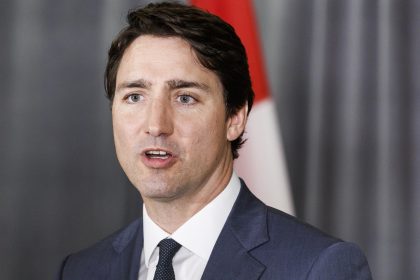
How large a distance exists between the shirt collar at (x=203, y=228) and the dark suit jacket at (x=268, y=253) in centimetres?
2

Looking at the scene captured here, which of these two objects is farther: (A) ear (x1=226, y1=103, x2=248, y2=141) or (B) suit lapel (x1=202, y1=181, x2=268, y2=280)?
(A) ear (x1=226, y1=103, x2=248, y2=141)

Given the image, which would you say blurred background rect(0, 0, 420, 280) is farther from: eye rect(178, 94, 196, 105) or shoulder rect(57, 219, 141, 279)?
eye rect(178, 94, 196, 105)

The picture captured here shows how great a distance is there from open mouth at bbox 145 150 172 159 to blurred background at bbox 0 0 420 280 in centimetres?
122

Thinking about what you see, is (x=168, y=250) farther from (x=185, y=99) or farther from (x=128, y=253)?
(x=185, y=99)

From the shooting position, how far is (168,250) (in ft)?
7.79

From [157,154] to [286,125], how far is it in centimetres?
127

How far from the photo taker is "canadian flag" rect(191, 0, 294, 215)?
10.9 feet

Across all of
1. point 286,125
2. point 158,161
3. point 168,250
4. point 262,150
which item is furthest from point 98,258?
point 286,125

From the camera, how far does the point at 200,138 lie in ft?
7.70

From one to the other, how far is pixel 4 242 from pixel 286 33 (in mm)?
1367

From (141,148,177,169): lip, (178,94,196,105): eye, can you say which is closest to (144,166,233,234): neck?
(141,148,177,169): lip

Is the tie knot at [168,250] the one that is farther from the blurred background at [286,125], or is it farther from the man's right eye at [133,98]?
the blurred background at [286,125]

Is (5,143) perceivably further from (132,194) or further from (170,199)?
(170,199)

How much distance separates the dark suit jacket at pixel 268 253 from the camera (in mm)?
2201
